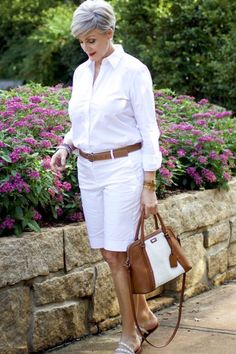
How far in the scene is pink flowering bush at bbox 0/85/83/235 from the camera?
4.39 meters

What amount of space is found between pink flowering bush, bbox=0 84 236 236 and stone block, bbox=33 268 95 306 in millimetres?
328

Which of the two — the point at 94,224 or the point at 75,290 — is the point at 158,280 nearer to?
the point at 94,224

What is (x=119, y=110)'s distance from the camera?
13.0ft

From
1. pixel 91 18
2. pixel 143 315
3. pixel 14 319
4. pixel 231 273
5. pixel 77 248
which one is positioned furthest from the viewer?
pixel 231 273

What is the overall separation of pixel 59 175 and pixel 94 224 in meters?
0.60

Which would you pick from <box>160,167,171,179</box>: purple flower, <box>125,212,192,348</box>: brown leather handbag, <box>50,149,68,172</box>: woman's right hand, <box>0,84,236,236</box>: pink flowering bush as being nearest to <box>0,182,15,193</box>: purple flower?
<box>0,84,236,236</box>: pink flowering bush

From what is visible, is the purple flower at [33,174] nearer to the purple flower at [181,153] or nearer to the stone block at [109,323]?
the stone block at [109,323]

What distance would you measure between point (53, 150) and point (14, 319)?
127cm

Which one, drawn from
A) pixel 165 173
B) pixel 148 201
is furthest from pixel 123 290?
pixel 165 173

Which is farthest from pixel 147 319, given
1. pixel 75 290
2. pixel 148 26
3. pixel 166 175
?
pixel 148 26

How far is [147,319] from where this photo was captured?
4.41 metres

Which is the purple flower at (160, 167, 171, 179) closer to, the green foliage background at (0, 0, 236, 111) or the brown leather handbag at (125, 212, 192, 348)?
the brown leather handbag at (125, 212, 192, 348)

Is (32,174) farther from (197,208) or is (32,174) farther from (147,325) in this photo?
(197,208)

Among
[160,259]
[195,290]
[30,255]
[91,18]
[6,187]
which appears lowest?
[195,290]
